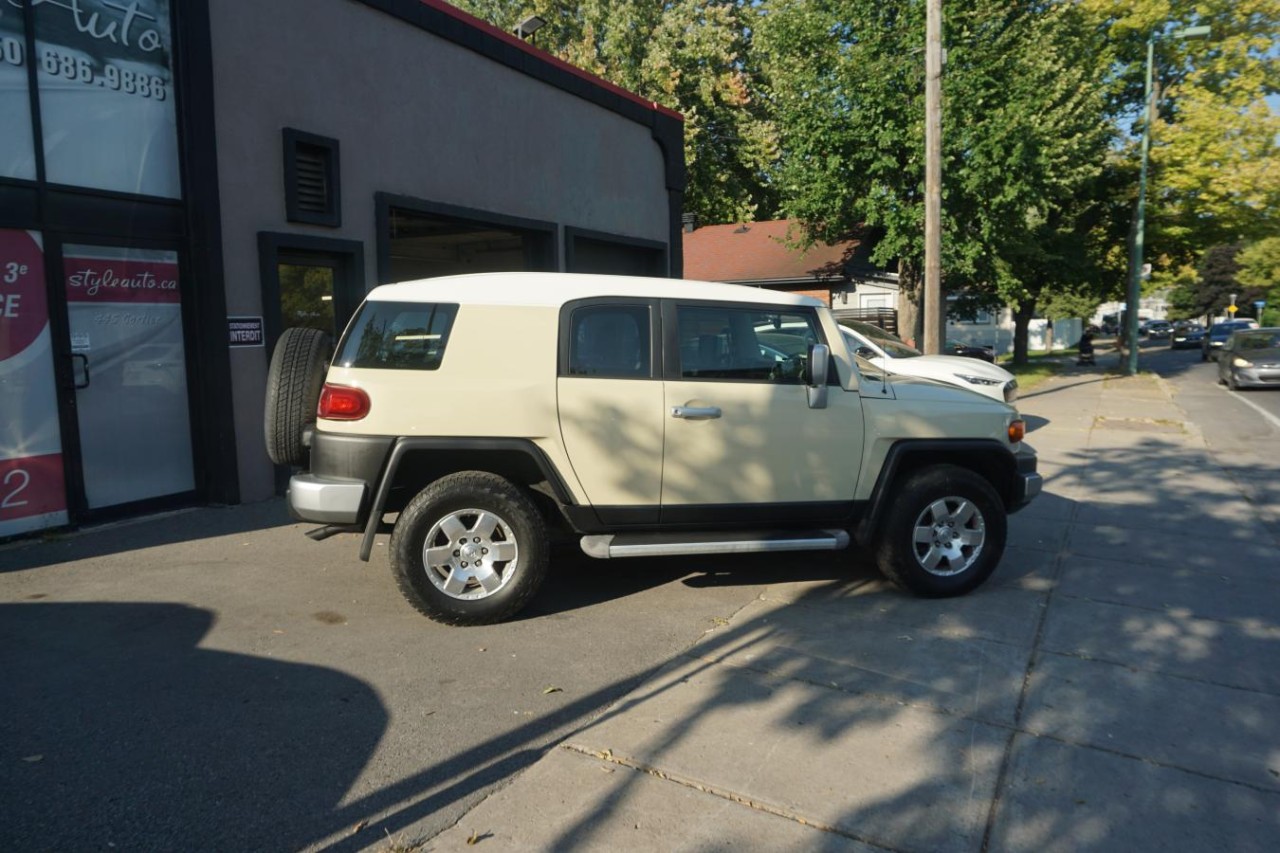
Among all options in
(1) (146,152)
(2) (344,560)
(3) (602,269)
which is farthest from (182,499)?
(3) (602,269)

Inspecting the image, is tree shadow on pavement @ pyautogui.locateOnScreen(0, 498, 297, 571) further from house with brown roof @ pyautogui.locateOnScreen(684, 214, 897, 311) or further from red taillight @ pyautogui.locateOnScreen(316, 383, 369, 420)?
house with brown roof @ pyautogui.locateOnScreen(684, 214, 897, 311)

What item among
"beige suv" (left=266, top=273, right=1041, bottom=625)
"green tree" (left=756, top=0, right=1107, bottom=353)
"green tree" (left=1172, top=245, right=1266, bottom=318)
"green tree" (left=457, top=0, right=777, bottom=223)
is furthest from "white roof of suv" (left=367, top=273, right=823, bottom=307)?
"green tree" (left=1172, top=245, right=1266, bottom=318)

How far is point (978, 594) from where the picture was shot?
556cm

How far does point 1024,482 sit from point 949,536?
2.21 ft

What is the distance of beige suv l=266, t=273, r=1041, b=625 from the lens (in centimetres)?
473

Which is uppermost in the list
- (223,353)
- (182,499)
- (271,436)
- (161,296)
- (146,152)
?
(146,152)

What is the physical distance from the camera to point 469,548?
15.7ft

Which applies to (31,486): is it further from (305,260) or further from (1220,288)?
(1220,288)

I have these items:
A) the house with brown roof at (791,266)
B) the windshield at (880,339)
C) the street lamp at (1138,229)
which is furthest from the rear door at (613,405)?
the street lamp at (1138,229)

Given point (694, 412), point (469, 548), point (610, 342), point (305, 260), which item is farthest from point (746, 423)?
point (305, 260)

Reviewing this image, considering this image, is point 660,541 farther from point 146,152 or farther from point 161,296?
point 146,152

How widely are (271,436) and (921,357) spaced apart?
886cm

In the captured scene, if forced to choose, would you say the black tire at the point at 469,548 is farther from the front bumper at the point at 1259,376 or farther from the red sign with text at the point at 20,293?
the front bumper at the point at 1259,376

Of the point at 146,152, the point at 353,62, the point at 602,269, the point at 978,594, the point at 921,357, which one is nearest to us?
the point at 978,594
